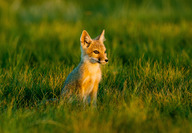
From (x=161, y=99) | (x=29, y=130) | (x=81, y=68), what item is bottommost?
(x=29, y=130)

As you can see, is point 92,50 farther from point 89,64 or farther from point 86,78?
point 86,78

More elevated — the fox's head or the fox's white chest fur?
the fox's head

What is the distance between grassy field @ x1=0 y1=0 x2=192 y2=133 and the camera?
10.7 feet

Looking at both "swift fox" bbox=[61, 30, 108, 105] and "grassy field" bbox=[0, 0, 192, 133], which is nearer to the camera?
"grassy field" bbox=[0, 0, 192, 133]

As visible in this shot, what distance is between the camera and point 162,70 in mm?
4996

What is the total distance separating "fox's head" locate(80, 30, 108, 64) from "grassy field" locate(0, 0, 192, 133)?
1.64ft

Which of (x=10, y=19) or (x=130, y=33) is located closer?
(x=130, y=33)

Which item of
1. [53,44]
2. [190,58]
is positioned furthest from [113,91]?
[53,44]

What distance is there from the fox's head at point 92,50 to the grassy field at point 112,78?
50 cm

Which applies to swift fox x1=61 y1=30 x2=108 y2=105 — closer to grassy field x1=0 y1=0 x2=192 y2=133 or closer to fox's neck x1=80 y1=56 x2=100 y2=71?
fox's neck x1=80 y1=56 x2=100 y2=71

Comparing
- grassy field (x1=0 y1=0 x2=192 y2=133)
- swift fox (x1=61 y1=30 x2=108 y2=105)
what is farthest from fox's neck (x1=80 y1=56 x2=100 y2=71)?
grassy field (x1=0 y1=0 x2=192 y2=133)

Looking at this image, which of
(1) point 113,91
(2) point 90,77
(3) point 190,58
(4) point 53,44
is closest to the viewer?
(2) point 90,77

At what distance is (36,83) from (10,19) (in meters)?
5.96

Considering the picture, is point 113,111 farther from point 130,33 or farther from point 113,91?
point 130,33
